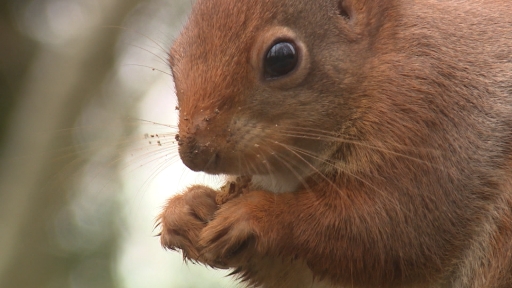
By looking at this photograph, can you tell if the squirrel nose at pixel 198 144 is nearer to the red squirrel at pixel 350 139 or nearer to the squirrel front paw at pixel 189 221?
the red squirrel at pixel 350 139

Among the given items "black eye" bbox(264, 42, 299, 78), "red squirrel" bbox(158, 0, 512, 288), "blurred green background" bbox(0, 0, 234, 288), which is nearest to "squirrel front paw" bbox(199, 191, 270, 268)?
"red squirrel" bbox(158, 0, 512, 288)

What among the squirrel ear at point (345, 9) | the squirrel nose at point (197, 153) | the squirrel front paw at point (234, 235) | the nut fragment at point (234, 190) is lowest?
the squirrel front paw at point (234, 235)

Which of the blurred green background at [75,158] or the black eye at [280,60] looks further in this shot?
the blurred green background at [75,158]

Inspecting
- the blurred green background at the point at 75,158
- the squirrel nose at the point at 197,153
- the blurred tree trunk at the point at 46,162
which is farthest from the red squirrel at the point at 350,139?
the blurred tree trunk at the point at 46,162

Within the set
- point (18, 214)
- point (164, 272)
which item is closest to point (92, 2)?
point (18, 214)

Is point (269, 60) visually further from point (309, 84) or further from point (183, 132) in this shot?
point (183, 132)
